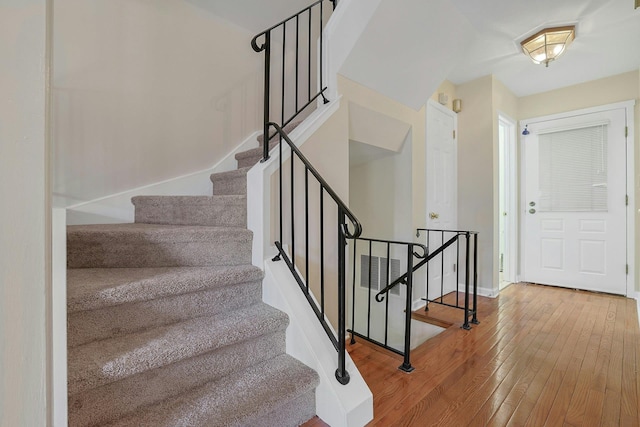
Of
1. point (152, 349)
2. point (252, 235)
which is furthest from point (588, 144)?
point (152, 349)

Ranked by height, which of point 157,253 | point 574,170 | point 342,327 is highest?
point 574,170

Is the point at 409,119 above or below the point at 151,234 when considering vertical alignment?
above

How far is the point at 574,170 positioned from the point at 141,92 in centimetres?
466

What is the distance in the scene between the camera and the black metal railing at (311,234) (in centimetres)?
131

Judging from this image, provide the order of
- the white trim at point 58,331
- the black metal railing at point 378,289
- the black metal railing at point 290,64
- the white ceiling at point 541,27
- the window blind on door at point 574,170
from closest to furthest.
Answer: the white trim at point 58,331 → the white ceiling at point 541,27 → the black metal railing at point 290,64 → the black metal railing at point 378,289 → the window blind on door at point 574,170

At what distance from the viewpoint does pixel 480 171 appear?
350cm

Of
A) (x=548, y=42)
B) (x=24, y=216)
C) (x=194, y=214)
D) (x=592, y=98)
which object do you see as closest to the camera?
(x=24, y=216)

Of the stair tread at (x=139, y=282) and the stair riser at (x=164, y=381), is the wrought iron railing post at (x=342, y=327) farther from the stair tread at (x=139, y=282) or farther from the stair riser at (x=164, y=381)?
the stair tread at (x=139, y=282)

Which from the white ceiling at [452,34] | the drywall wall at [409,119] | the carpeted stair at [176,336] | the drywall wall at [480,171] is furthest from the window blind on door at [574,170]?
the carpeted stair at [176,336]

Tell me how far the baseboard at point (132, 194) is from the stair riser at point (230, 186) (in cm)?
26

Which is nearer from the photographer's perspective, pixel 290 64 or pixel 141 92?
pixel 141 92

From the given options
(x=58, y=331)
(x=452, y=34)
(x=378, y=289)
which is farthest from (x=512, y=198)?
(x=58, y=331)

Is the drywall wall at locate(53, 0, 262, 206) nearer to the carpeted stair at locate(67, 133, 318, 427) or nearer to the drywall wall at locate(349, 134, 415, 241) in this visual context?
the carpeted stair at locate(67, 133, 318, 427)

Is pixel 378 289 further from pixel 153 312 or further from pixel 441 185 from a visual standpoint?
pixel 153 312
